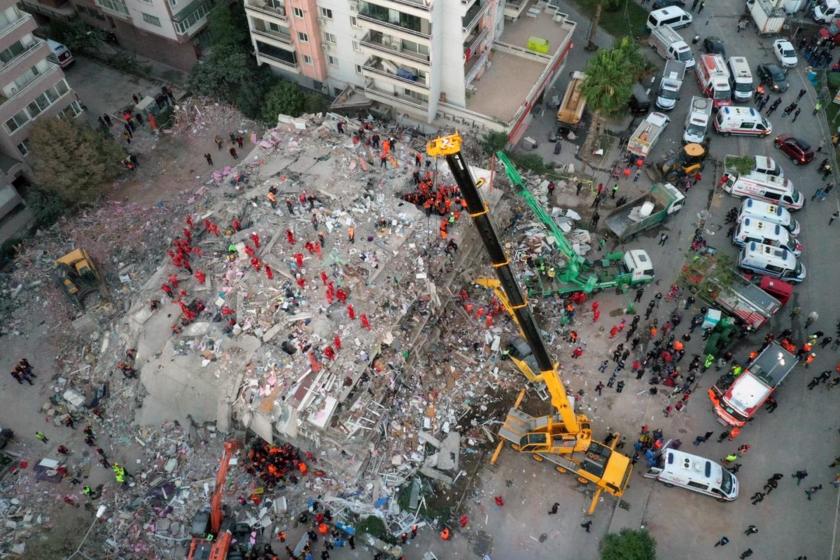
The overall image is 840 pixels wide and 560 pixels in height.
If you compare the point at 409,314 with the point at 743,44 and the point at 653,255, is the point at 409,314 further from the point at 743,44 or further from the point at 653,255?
the point at 743,44

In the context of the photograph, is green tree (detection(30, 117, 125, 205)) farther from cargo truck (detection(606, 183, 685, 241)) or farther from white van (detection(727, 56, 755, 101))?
white van (detection(727, 56, 755, 101))

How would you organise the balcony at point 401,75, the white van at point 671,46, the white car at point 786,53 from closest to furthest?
the balcony at point 401,75, the white car at point 786,53, the white van at point 671,46

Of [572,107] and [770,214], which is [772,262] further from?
[572,107]

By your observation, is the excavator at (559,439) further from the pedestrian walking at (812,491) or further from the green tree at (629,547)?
the pedestrian walking at (812,491)

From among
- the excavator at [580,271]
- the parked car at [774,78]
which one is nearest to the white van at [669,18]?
the parked car at [774,78]

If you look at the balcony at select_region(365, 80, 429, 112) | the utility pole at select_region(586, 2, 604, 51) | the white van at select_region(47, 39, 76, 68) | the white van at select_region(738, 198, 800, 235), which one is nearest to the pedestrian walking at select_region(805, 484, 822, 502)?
the white van at select_region(738, 198, 800, 235)

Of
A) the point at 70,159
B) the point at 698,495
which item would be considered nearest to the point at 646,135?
the point at 698,495
